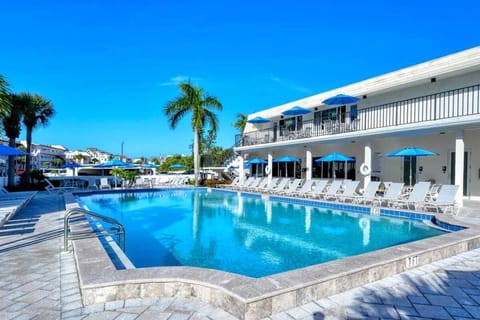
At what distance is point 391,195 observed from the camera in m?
11.1

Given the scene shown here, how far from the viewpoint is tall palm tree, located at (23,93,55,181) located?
699 inches

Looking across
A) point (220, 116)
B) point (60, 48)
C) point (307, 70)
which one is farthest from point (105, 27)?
point (307, 70)

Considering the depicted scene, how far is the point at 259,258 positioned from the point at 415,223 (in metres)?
5.51

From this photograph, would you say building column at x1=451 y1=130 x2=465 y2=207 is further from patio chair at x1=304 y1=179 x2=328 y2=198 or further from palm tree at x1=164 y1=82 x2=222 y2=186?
palm tree at x1=164 y1=82 x2=222 y2=186

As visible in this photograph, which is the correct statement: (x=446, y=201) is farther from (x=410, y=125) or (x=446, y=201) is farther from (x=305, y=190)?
(x=305, y=190)

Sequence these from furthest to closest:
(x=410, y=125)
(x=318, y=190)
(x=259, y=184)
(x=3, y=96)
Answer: (x=259, y=184), (x=318, y=190), (x=410, y=125), (x=3, y=96)


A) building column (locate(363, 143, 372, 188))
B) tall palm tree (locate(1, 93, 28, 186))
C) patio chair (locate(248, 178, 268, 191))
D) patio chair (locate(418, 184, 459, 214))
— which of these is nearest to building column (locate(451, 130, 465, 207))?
patio chair (locate(418, 184, 459, 214))

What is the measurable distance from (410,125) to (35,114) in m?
20.3

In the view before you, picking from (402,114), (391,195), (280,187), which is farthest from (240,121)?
(391,195)

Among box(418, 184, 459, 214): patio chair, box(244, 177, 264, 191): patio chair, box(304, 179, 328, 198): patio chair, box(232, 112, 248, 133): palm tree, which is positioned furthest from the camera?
box(232, 112, 248, 133): palm tree

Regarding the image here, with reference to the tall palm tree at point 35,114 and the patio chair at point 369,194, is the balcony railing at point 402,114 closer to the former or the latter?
the patio chair at point 369,194

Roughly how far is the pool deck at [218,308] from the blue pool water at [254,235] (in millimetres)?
1876

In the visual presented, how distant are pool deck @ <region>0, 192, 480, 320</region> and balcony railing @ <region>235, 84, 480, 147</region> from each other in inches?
343

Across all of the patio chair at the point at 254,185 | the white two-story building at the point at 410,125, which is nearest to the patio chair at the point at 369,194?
the white two-story building at the point at 410,125
